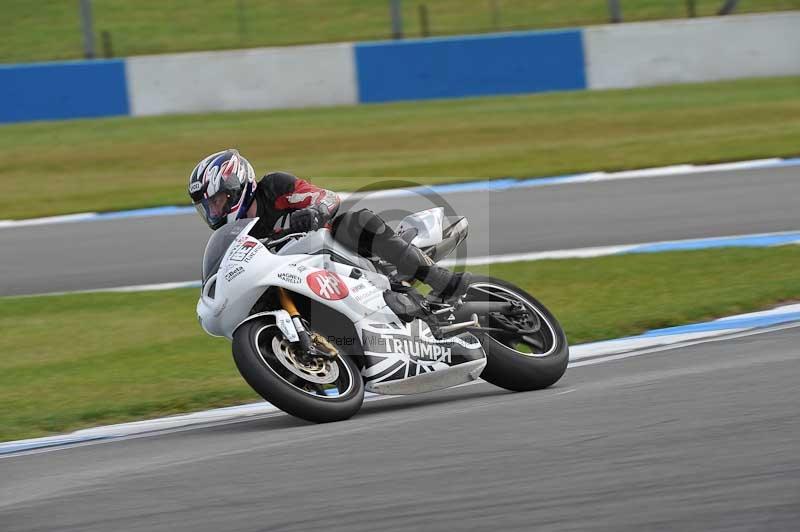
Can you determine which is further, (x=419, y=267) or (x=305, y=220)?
(x=419, y=267)

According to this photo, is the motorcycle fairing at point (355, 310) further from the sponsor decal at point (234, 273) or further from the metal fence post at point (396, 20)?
the metal fence post at point (396, 20)

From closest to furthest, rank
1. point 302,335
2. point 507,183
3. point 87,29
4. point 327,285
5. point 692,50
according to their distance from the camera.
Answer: point 302,335 → point 327,285 → point 507,183 → point 87,29 → point 692,50

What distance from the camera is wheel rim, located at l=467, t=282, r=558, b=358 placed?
600cm

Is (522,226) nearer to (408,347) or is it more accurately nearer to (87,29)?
(408,347)

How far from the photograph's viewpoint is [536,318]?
238 inches

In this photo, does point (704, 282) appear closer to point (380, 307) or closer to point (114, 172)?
point (380, 307)

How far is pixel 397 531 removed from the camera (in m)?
3.86

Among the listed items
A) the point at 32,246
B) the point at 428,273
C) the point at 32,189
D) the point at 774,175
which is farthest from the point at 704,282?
the point at 32,189

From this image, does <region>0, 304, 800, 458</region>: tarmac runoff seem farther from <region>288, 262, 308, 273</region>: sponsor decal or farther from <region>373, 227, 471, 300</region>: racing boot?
<region>288, 262, 308, 273</region>: sponsor decal

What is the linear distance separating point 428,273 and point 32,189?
10324mm

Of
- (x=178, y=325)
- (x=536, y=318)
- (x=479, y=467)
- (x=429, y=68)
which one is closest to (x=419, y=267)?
(x=536, y=318)

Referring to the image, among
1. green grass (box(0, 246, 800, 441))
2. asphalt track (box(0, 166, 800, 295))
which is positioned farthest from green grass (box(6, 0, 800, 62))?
green grass (box(0, 246, 800, 441))

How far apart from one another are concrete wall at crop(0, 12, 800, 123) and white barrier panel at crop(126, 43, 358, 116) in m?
0.02

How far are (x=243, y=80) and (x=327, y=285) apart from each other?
1388 cm
